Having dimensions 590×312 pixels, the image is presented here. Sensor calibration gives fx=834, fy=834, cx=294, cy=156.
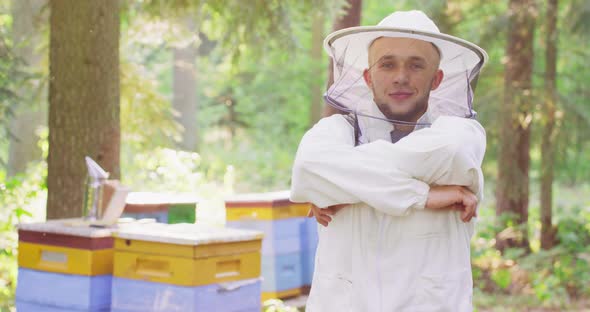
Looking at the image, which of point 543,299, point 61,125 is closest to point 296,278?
point 61,125

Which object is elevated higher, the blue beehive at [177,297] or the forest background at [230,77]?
the forest background at [230,77]

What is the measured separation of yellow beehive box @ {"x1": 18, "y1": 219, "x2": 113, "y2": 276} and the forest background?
999 mm

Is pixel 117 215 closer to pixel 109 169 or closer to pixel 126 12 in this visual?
pixel 109 169

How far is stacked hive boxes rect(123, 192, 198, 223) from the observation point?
494cm

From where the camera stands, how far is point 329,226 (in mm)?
2379

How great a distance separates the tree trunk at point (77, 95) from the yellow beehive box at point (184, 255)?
1229mm

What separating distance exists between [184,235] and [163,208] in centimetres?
145

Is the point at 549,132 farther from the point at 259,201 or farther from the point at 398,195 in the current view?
the point at 398,195

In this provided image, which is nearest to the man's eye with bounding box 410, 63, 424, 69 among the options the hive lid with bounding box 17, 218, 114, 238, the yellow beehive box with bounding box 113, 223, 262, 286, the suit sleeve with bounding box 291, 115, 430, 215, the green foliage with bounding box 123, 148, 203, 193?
the suit sleeve with bounding box 291, 115, 430, 215

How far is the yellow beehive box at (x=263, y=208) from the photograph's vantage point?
18.1ft

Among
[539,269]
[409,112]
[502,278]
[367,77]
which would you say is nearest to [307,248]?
[367,77]

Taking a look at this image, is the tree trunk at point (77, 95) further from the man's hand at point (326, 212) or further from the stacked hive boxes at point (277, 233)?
the man's hand at point (326, 212)

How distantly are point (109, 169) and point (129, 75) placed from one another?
3.35 meters

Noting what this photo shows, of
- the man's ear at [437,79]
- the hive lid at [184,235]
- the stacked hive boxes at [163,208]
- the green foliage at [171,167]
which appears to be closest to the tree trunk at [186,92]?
the green foliage at [171,167]
